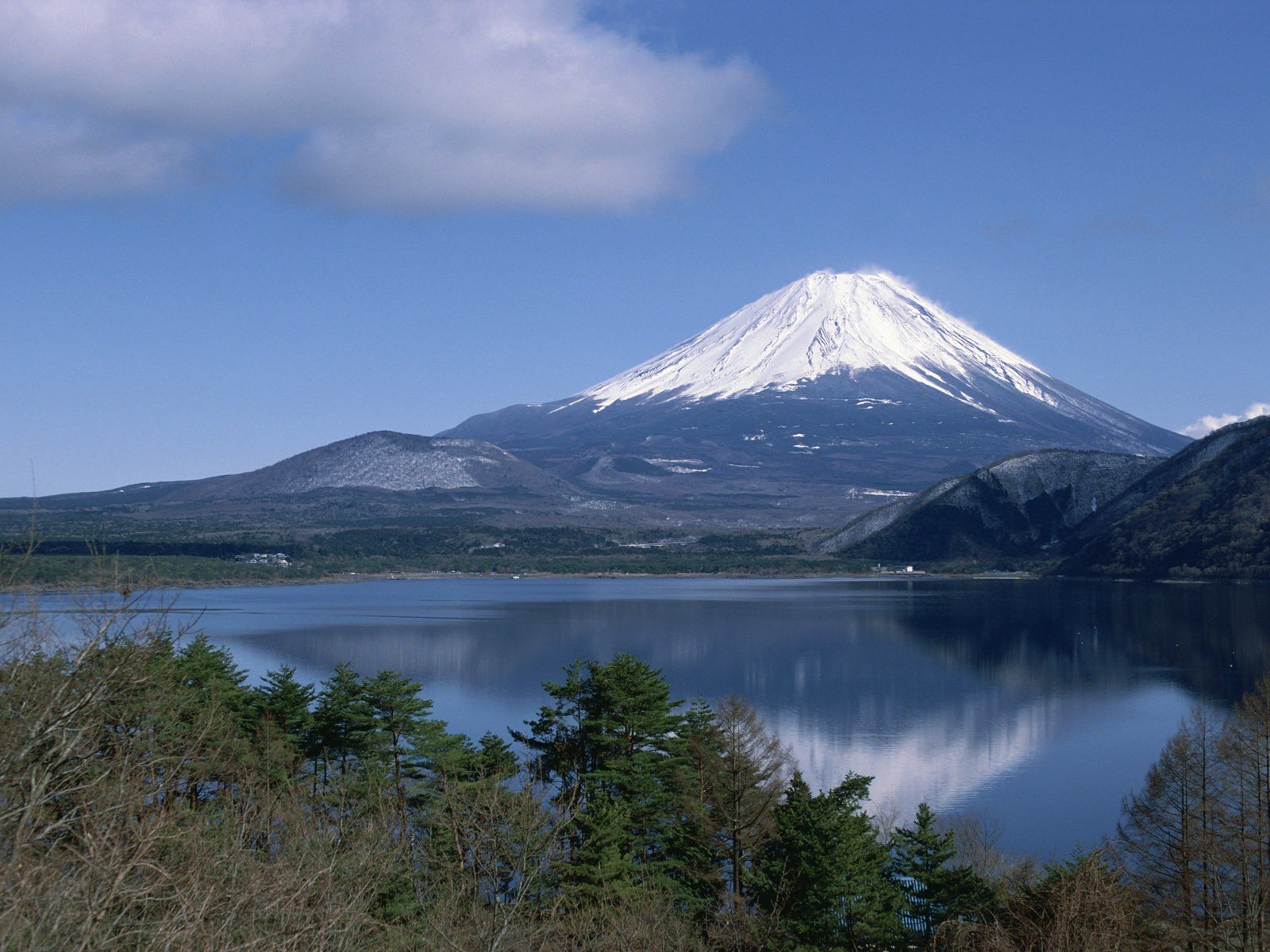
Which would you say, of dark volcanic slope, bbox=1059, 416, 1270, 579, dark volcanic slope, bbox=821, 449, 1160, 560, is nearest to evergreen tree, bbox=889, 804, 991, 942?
dark volcanic slope, bbox=1059, 416, 1270, 579

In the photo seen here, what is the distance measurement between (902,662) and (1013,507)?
204ft

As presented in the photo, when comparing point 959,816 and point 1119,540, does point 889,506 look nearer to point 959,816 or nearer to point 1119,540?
point 1119,540

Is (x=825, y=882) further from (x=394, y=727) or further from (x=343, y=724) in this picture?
(x=343, y=724)

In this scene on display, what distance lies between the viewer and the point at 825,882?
10.8 meters

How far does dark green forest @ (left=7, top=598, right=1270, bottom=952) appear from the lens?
6.69 m

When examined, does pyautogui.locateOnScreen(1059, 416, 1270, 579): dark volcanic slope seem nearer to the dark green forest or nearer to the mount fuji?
the dark green forest

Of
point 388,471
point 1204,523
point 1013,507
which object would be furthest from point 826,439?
point 1204,523


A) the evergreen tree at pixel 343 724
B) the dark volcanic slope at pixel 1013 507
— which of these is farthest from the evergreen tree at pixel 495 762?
the dark volcanic slope at pixel 1013 507

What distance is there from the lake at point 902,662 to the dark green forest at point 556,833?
4.63 metres

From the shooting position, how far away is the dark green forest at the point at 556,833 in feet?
22.0

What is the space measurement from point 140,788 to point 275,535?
10067cm

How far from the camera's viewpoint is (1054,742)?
2505cm

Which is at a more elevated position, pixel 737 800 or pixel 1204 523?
pixel 1204 523

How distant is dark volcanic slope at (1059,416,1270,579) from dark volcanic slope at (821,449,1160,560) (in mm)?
12000
